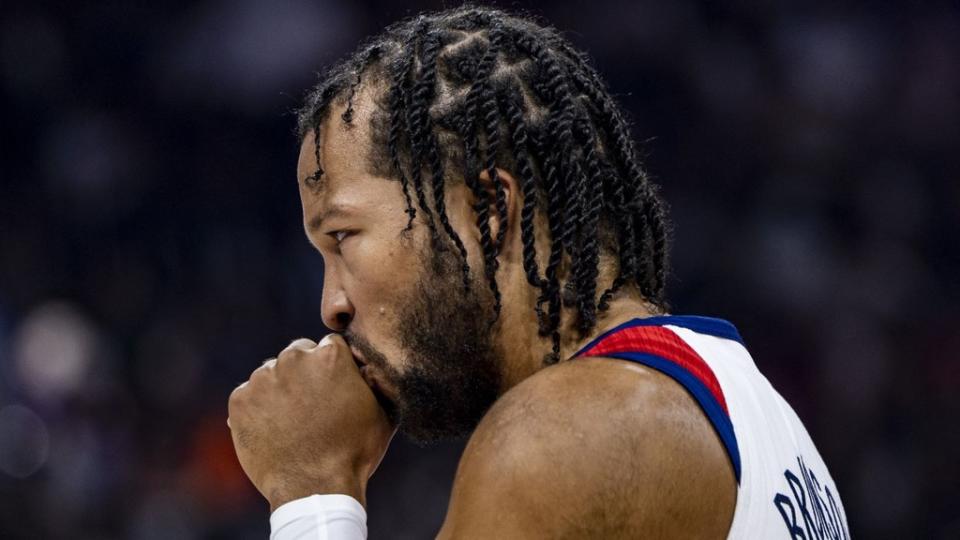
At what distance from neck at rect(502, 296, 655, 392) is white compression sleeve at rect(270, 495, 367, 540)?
1.05ft

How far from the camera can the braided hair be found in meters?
1.72

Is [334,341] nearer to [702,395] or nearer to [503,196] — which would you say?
[503,196]

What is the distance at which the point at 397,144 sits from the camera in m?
1.79

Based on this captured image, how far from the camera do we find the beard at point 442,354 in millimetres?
1727

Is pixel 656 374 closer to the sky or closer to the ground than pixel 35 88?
closer to the sky

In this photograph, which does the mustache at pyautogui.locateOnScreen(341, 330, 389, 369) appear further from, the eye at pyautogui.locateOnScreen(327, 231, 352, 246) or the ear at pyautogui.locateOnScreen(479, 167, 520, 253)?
the ear at pyautogui.locateOnScreen(479, 167, 520, 253)

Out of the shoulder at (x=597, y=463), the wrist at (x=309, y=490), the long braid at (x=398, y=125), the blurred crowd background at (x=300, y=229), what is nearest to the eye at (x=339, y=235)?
the long braid at (x=398, y=125)

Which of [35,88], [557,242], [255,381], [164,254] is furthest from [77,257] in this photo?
[557,242]

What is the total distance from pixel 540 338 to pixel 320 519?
1.46 ft

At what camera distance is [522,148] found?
173 cm

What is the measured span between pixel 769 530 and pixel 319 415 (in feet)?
2.54

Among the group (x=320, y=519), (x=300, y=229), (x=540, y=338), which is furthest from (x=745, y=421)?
(x=300, y=229)

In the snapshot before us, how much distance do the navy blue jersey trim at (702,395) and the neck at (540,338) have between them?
0.28m

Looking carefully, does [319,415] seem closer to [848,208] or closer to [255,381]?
[255,381]
